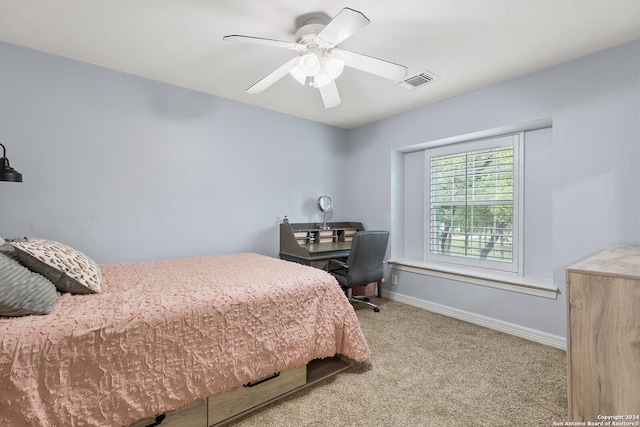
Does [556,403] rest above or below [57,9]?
below

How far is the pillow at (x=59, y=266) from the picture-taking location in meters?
1.43

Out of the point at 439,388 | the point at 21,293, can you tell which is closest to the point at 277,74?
the point at 21,293

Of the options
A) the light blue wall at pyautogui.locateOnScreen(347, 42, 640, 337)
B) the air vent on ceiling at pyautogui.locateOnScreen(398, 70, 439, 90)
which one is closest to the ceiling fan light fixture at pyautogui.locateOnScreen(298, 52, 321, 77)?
the air vent on ceiling at pyautogui.locateOnScreen(398, 70, 439, 90)

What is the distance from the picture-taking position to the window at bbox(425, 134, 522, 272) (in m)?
2.90

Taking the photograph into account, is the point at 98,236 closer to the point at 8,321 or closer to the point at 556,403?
the point at 8,321

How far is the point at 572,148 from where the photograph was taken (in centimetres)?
231

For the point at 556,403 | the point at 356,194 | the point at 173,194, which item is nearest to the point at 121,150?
the point at 173,194

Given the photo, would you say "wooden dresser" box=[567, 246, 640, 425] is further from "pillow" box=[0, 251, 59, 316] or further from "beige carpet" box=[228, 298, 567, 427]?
"pillow" box=[0, 251, 59, 316]

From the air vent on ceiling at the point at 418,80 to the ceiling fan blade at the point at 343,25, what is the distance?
119 cm

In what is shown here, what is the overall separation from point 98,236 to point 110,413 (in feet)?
5.72

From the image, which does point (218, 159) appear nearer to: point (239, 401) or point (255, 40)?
point (255, 40)

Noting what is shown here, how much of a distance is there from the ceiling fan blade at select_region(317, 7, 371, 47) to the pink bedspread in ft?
4.69

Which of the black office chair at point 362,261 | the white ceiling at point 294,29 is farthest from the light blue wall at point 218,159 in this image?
the black office chair at point 362,261

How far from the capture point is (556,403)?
1.68m
